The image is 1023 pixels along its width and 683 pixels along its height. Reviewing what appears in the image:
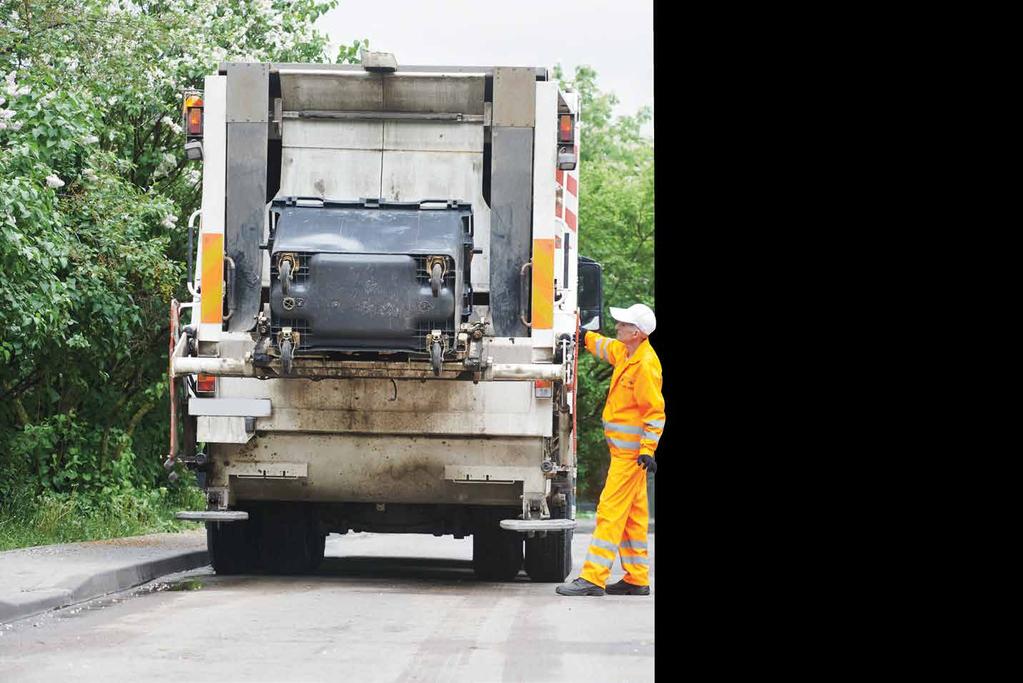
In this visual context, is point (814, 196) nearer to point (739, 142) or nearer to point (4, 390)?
point (739, 142)

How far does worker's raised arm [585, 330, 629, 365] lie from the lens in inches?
390

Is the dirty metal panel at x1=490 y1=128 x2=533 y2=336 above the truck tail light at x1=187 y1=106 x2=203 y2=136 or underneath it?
underneath

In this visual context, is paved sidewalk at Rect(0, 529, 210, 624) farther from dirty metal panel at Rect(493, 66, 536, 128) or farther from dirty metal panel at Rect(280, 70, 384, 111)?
dirty metal panel at Rect(493, 66, 536, 128)

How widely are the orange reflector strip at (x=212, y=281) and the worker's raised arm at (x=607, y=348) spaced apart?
2070 millimetres

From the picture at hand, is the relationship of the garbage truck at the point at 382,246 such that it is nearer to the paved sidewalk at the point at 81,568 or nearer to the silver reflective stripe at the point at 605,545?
the silver reflective stripe at the point at 605,545

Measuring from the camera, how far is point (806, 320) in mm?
3301

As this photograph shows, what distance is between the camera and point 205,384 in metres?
10.0

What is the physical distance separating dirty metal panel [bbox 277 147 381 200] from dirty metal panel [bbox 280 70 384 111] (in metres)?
0.26

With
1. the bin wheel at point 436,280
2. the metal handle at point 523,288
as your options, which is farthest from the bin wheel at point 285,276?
the metal handle at point 523,288

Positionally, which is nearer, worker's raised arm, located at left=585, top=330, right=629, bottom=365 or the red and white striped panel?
worker's raised arm, located at left=585, top=330, right=629, bottom=365

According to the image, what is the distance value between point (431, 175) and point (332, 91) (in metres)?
0.75

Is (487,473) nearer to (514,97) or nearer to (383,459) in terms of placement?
(383,459)

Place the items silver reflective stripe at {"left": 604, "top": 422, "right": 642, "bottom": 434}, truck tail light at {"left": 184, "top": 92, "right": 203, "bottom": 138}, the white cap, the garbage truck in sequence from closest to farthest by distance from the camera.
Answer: the garbage truck → the white cap → silver reflective stripe at {"left": 604, "top": 422, "right": 642, "bottom": 434} → truck tail light at {"left": 184, "top": 92, "right": 203, "bottom": 138}

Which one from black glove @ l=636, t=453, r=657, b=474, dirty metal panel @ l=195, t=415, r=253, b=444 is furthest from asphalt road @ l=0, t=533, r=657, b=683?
dirty metal panel @ l=195, t=415, r=253, b=444
